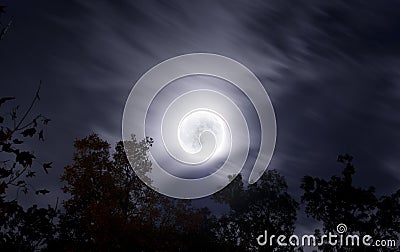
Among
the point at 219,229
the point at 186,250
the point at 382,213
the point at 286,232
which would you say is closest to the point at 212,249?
the point at 186,250

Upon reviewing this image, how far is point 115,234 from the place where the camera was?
89.1ft

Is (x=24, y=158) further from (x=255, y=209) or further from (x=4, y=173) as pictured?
(x=255, y=209)

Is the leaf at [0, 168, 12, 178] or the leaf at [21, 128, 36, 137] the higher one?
the leaf at [21, 128, 36, 137]

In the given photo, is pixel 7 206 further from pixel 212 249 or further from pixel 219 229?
pixel 219 229

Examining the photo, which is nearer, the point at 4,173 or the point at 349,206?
the point at 4,173

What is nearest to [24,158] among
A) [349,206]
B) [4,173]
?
[4,173]

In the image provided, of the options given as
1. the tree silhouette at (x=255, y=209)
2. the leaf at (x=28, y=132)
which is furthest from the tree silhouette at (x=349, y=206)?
the leaf at (x=28, y=132)

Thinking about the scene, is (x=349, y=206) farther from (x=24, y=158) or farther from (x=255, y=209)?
(x=24, y=158)

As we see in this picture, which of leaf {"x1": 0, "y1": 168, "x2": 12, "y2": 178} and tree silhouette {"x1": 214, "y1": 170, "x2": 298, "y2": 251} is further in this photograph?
tree silhouette {"x1": 214, "y1": 170, "x2": 298, "y2": 251}

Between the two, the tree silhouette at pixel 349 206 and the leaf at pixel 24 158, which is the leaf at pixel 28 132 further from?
the tree silhouette at pixel 349 206

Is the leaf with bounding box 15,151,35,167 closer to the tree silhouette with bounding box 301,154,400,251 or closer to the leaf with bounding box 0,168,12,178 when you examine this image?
the leaf with bounding box 0,168,12,178

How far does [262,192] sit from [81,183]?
19330 millimetres

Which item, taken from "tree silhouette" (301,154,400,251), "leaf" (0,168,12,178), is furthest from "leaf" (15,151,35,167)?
"tree silhouette" (301,154,400,251)

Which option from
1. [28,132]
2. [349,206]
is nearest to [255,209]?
[349,206]
